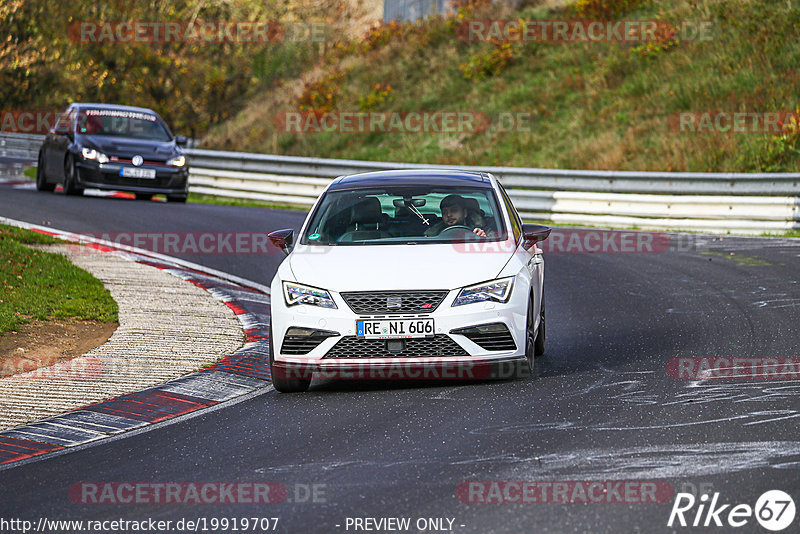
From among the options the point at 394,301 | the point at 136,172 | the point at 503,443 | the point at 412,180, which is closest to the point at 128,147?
the point at 136,172

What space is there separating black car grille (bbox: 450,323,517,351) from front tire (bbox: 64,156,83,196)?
16252 mm

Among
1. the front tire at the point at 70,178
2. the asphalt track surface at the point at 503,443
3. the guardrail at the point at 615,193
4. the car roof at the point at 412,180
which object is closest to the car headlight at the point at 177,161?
the front tire at the point at 70,178

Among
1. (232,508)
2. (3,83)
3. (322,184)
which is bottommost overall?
(232,508)

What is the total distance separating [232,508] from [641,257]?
38.1 ft

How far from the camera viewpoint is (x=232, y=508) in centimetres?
580

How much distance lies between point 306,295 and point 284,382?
674mm

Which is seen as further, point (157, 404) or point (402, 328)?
point (157, 404)

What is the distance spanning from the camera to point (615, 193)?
71.1ft

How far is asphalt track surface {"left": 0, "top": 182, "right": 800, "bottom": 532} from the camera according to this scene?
5664 mm

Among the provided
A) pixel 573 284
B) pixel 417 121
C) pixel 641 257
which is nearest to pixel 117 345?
pixel 573 284

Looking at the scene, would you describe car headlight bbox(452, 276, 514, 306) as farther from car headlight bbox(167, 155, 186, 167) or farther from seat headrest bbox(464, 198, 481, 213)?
car headlight bbox(167, 155, 186, 167)

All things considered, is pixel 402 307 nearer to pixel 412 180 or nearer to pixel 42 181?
pixel 412 180

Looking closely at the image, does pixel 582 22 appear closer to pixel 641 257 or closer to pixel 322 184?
pixel 322 184

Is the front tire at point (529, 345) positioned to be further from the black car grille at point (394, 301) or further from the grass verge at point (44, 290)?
the grass verge at point (44, 290)
